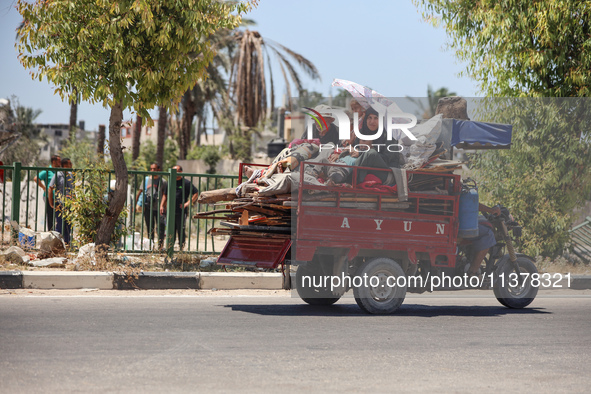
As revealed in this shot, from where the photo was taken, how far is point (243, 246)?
8.23 meters

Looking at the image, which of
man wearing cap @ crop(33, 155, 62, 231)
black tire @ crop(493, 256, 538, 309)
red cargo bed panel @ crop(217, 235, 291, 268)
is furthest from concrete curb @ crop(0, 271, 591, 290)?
black tire @ crop(493, 256, 538, 309)

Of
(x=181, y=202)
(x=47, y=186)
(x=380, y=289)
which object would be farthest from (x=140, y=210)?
(x=380, y=289)

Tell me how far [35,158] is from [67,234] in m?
29.3

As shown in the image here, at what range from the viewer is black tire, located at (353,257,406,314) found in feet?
25.5

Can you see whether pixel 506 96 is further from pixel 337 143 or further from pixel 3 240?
pixel 3 240

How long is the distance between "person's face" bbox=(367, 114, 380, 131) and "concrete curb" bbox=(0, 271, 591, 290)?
316cm

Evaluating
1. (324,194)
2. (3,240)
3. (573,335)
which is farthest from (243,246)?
(3,240)

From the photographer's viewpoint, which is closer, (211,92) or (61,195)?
(61,195)

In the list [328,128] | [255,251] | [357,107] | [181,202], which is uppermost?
[357,107]

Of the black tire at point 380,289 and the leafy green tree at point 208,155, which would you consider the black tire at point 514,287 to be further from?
the leafy green tree at point 208,155

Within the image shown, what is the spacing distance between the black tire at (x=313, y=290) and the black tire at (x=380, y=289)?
60cm

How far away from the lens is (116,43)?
32.8 feet

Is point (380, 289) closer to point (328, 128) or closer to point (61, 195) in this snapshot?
point (328, 128)

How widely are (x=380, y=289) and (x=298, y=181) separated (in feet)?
5.43
